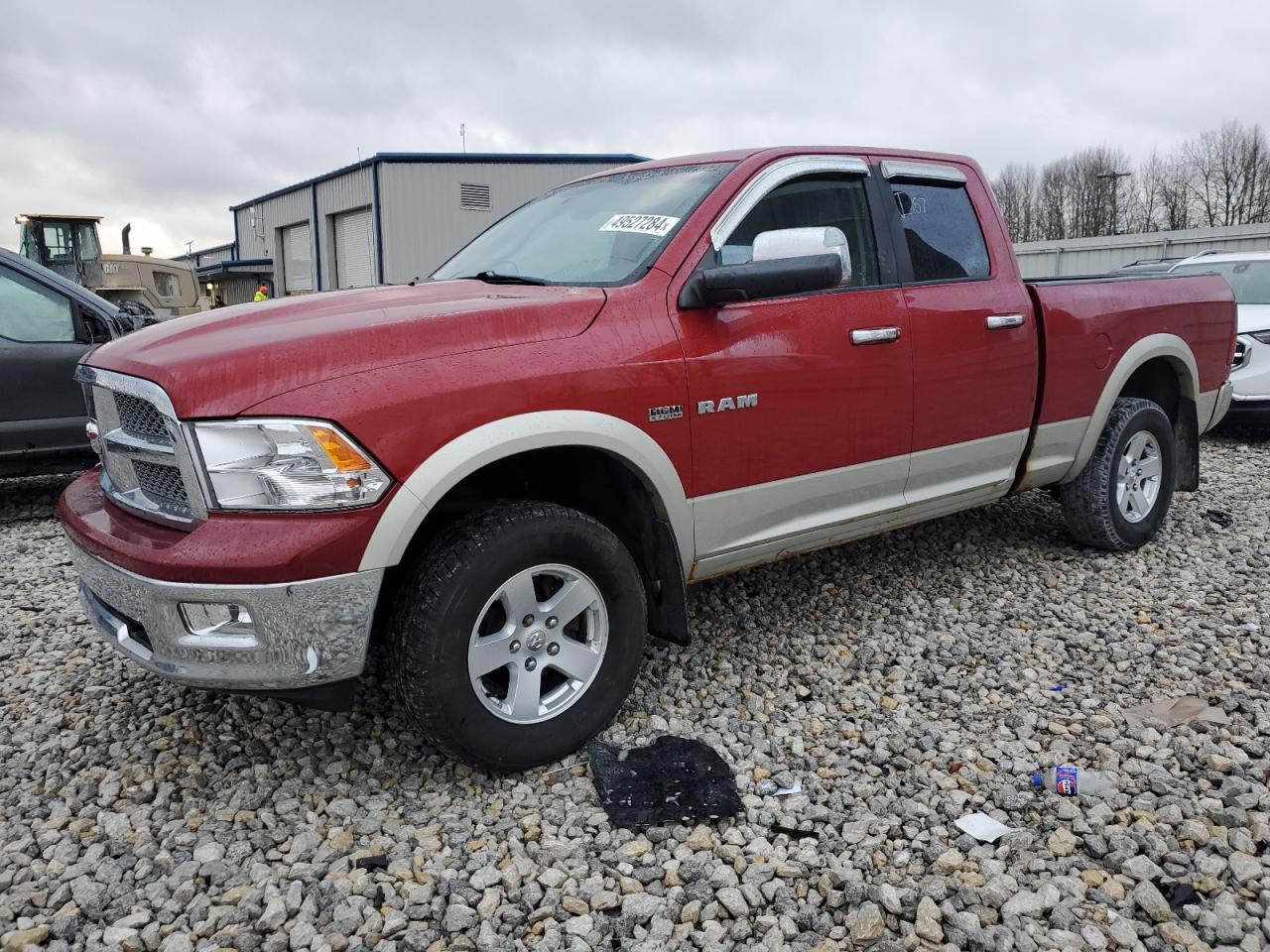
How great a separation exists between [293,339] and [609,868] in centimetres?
169

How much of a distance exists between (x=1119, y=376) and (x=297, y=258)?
30.8 m

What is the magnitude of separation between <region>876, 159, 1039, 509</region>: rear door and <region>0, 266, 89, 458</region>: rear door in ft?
17.4

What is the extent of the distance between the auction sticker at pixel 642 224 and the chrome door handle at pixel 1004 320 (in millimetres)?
1568

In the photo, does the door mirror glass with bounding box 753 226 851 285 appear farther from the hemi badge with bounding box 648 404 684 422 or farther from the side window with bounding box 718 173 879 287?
the hemi badge with bounding box 648 404 684 422

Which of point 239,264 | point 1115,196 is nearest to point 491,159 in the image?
point 239,264

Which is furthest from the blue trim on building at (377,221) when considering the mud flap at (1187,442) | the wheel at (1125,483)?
the wheel at (1125,483)

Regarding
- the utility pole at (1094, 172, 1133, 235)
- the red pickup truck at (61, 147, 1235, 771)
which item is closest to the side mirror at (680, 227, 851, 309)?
the red pickup truck at (61, 147, 1235, 771)

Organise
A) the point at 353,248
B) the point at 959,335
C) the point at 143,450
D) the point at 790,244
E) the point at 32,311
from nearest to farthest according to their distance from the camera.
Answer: the point at 143,450 → the point at 790,244 → the point at 959,335 → the point at 32,311 → the point at 353,248

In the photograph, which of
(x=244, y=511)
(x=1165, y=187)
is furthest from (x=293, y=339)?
(x=1165, y=187)

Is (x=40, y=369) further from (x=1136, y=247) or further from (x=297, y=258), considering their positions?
(x=297, y=258)

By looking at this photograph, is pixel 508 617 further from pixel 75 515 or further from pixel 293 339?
pixel 75 515

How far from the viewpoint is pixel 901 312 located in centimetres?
380

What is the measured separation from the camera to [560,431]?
2857 mm

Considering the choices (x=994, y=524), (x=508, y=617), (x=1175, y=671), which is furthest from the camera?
(x=994, y=524)
